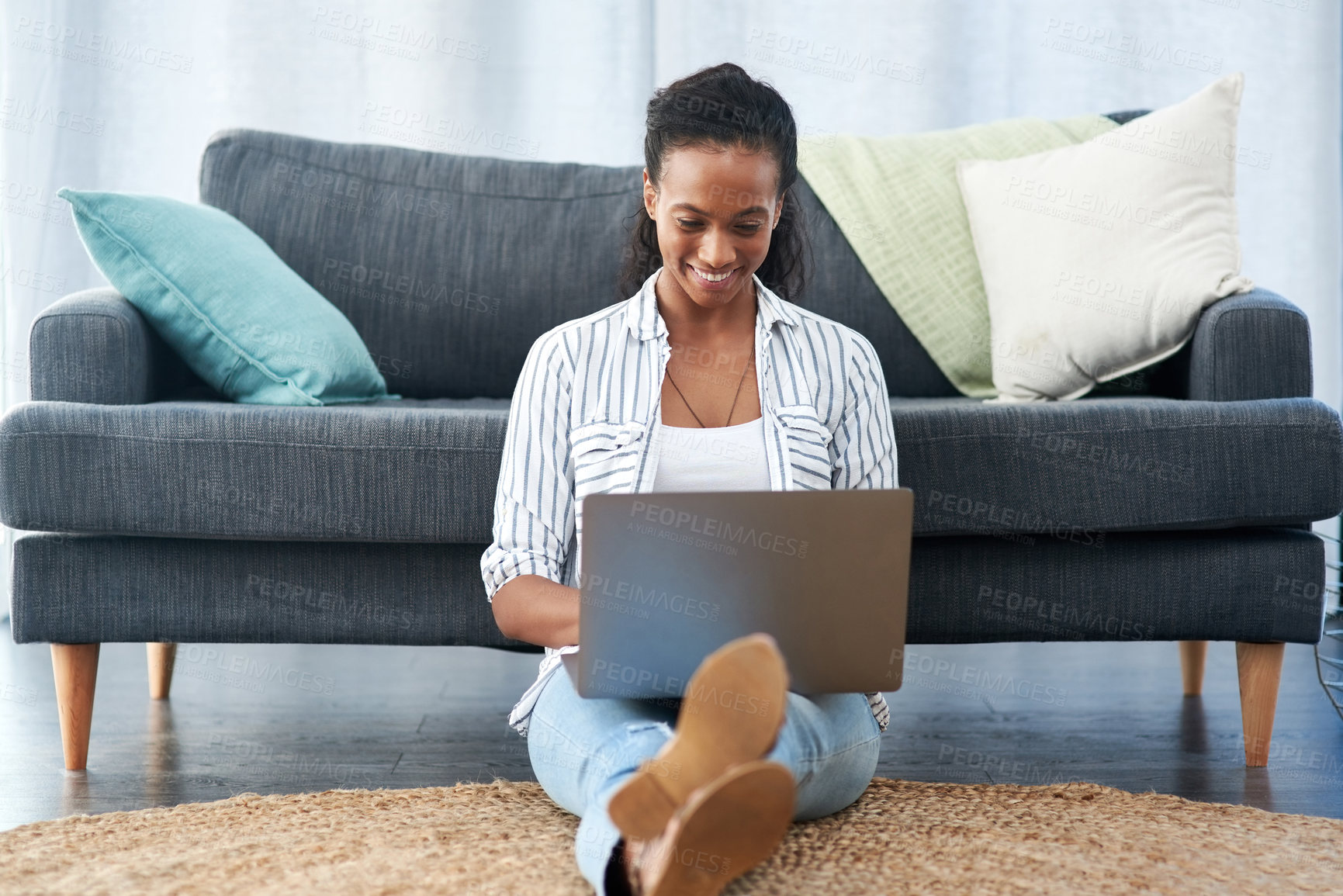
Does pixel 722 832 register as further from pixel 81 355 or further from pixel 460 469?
pixel 81 355

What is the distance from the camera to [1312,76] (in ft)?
8.99

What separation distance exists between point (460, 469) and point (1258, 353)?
1198mm

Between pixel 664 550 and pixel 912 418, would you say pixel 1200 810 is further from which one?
pixel 664 550

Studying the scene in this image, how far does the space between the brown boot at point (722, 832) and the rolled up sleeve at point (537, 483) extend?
0.40 m

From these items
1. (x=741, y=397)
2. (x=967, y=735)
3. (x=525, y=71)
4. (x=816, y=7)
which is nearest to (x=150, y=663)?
(x=741, y=397)

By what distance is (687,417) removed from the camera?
134 cm

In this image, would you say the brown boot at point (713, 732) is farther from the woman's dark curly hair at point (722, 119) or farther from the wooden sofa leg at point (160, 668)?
the wooden sofa leg at point (160, 668)

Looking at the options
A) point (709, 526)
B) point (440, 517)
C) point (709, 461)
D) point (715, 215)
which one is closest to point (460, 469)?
point (440, 517)

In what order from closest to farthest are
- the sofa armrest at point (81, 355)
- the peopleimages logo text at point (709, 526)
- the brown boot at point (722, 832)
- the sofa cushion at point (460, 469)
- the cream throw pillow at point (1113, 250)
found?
the brown boot at point (722, 832), the peopleimages logo text at point (709, 526), the sofa cushion at point (460, 469), the sofa armrest at point (81, 355), the cream throw pillow at point (1113, 250)

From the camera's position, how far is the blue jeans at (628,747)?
106 cm

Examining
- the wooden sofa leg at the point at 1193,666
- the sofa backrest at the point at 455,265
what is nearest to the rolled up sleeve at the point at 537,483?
the sofa backrest at the point at 455,265

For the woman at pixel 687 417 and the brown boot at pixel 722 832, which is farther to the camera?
the woman at pixel 687 417

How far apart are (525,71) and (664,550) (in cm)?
200

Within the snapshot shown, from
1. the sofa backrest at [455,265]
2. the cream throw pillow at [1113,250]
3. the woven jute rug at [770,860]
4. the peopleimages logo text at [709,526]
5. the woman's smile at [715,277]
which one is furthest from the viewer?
the sofa backrest at [455,265]
